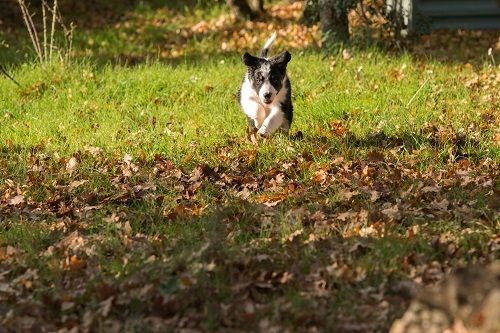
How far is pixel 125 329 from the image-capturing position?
5008 mm

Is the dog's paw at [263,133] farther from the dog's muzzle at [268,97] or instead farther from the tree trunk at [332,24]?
the tree trunk at [332,24]

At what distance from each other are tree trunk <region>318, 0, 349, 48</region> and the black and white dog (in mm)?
4107

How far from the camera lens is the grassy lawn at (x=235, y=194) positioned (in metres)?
5.35

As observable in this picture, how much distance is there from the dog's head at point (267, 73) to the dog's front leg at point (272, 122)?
135mm

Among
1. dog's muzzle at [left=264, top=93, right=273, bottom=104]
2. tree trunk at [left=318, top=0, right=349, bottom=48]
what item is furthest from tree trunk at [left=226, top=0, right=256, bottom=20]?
dog's muzzle at [left=264, top=93, right=273, bottom=104]

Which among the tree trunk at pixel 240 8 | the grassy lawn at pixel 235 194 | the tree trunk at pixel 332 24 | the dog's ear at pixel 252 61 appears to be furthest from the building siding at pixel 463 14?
the dog's ear at pixel 252 61

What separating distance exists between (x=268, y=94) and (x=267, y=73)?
0.84ft

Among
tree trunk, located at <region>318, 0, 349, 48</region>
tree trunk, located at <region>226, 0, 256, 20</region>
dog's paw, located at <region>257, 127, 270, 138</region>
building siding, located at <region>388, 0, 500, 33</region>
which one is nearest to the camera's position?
dog's paw, located at <region>257, 127, 270, 138</region>

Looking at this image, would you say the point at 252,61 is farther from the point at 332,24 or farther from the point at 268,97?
the point at 332,24

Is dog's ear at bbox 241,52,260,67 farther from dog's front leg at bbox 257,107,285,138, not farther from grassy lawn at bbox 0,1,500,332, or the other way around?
grassy lawn at bbox 0,1,500,332

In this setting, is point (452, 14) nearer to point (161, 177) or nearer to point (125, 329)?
point (161, 177)

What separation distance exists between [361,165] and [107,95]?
432cm

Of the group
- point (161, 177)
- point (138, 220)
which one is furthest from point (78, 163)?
point (138, 220)

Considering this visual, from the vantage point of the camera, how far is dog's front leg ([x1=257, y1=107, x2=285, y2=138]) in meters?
8.70
